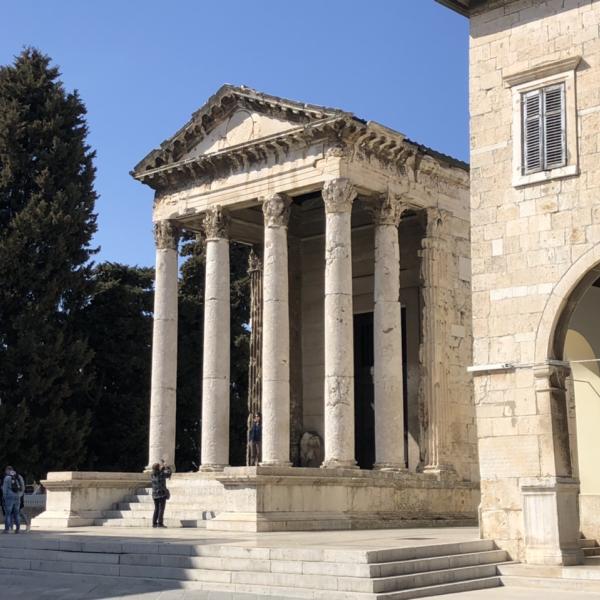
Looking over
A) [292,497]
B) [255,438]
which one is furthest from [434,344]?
[292,497]

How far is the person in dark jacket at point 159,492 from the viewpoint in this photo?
66.9 feet

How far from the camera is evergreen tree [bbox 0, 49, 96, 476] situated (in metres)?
31.2

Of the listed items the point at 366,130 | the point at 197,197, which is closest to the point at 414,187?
the point at 366,130

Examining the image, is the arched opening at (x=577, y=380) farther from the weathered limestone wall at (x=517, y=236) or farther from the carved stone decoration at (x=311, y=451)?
the carved stone decoration at (x=311, y=451)

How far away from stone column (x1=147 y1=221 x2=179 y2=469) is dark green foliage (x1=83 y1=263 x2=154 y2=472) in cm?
898

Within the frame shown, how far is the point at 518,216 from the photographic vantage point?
Result: 50.2ft

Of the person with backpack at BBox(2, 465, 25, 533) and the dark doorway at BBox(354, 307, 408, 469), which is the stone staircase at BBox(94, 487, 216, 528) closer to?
the person with backpack at BBox(2, 465, 25, 533)

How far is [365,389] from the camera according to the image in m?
28.5

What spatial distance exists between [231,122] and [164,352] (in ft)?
21.6

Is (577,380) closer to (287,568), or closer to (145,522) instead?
(287,568)

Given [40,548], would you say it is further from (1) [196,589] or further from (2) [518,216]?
(2) [518,216]

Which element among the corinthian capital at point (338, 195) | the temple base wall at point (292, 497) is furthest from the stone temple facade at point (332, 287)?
the temple base wall at point (292, 497)

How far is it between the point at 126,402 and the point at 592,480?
22.7 meters

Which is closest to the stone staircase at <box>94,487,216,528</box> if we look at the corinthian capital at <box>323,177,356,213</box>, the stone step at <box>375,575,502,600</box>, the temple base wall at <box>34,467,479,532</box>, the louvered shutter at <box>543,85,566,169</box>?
the temple base wall at <box>34,467,479,532</box>
